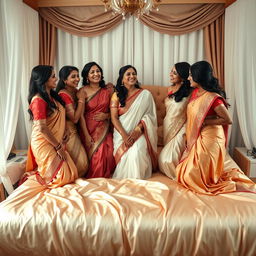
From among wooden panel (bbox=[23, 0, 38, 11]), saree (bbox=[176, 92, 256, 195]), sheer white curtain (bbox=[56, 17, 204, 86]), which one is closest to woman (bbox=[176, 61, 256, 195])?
saree (bbox=[176, 92, 256, 195])

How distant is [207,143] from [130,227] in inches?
39.2

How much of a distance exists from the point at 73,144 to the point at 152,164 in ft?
2.80

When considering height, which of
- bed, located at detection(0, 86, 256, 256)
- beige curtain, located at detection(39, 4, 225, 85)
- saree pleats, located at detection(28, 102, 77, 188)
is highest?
beige curtain, located at detection(39, 4, 225, 85)

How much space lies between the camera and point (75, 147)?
2.66 metres

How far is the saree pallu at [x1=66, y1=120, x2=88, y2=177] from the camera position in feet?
8.60

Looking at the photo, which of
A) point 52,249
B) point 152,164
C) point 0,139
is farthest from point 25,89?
point 52,249

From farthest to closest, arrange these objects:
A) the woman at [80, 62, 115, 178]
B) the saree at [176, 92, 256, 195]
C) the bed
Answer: the woman at [80, 62, 115, 178], the saree at [176, 92, 256, 195], the bed

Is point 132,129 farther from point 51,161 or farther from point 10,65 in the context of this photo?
point 10,65

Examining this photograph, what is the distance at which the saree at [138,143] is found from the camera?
2.58 m

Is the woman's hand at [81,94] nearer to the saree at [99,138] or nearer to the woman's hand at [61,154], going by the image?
the saree at [99,138]

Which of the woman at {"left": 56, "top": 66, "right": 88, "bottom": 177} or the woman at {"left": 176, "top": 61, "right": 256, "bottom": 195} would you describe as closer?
the woman at {"left": 176, "top": 61, "right": 256, "bottom": 195}

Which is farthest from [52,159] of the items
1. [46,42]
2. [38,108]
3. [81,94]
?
[46,42]

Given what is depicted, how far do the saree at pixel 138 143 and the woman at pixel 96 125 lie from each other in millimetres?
96

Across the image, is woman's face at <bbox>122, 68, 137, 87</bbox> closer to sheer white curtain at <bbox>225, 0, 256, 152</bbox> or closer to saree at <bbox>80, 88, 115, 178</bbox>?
saree at <bbox>80, 88, 115, 178</bbox>
